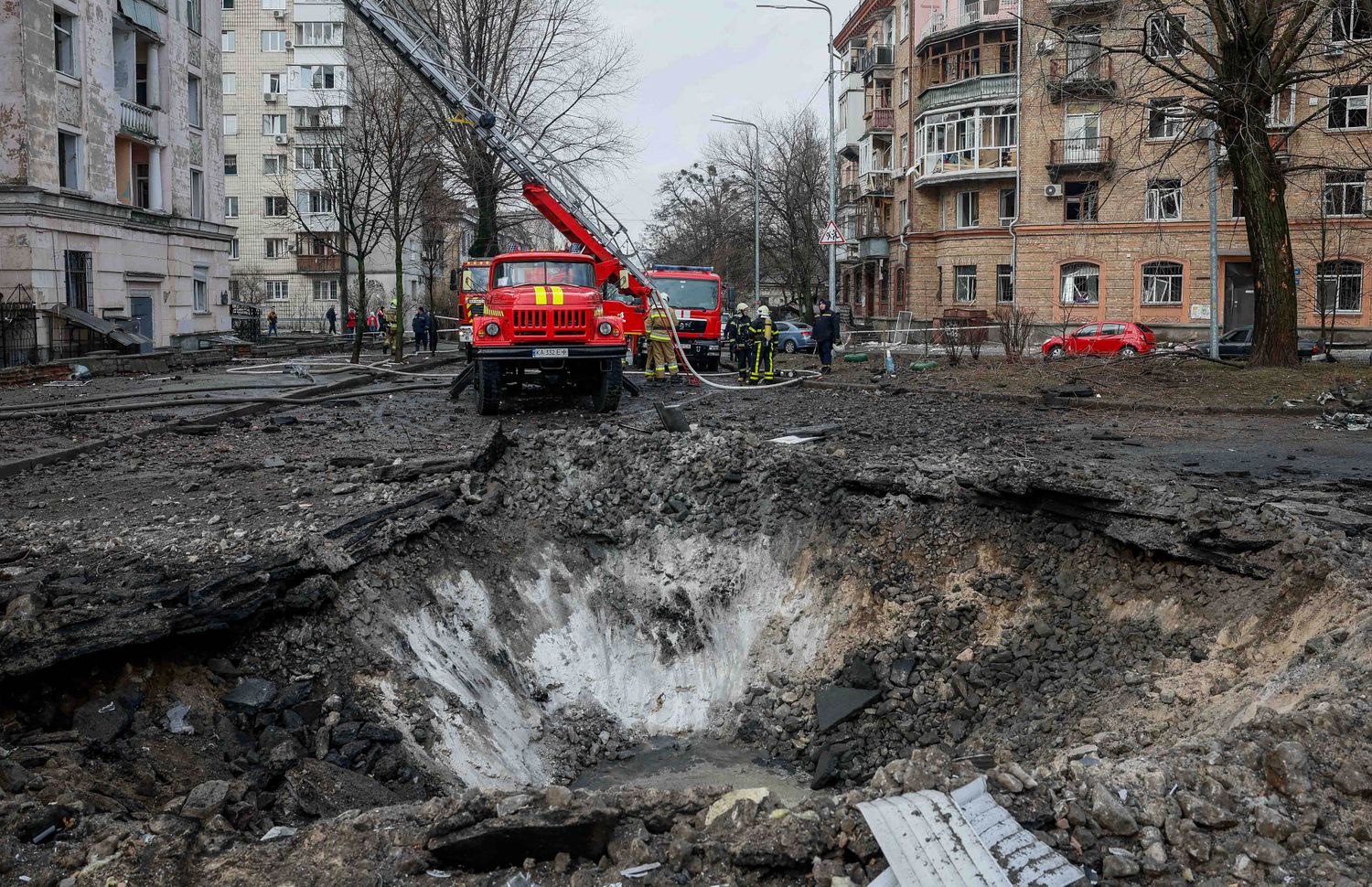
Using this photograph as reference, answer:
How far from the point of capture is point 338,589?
655 cm

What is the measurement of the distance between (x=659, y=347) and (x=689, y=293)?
530cm

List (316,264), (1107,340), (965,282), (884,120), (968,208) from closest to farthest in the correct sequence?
(1107,340) → (965,282) → (968,208) → (884,120) → (316,264)

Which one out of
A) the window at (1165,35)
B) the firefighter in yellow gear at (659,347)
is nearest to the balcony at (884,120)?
the window at (1165,35)

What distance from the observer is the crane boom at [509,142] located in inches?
788

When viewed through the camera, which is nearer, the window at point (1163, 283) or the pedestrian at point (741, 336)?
the pedestrian at point (741, 336)

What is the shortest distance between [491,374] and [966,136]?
35.4m

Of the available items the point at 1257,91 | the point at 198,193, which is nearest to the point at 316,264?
the point at 198,193

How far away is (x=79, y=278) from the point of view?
2766 cm

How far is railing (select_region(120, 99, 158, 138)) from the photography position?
3003 cm

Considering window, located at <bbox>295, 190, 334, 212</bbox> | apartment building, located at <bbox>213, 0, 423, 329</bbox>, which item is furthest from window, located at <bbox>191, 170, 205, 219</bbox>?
apartment building, located at <bbox>213, 0, 423, 329</bbox>

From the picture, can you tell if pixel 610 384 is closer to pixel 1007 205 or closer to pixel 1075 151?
pixel 1075 151

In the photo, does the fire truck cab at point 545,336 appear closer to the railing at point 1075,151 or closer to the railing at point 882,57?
the railing at point 1075,151

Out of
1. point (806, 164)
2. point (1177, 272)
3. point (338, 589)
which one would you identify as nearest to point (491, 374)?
point (338, 589)

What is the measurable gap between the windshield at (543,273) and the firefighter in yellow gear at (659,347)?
5.57 metres
